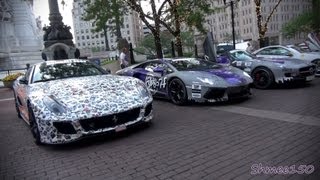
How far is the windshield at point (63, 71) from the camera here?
6574 millimetres

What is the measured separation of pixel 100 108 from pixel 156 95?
4.18 meters

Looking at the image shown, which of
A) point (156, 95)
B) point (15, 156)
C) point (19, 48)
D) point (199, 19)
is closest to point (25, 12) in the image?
point (19, 48)

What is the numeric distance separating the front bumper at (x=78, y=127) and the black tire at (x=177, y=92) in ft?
9.45

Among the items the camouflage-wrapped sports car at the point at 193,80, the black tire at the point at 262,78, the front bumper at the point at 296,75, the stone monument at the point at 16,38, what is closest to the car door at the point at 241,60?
the black tire at the point at 262,78

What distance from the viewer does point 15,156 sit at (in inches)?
205

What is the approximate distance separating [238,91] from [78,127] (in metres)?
4.13

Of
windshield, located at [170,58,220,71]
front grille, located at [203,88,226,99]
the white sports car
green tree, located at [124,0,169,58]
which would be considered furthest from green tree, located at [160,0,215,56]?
front grille, located at [203,88,226,99]

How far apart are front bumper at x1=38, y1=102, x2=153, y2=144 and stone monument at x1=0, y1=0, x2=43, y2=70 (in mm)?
31742

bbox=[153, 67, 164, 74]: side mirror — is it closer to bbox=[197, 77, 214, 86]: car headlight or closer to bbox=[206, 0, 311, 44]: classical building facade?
bbox=[197, 77, 214, 86]: car headlight

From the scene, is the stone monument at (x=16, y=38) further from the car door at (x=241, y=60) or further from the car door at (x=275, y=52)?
the car door at (x=275, y=52)

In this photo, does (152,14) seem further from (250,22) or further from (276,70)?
(250,22)

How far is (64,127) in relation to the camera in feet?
16.8

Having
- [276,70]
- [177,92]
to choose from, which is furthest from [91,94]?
[276,70]

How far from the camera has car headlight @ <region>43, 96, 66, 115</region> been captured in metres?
5.08
